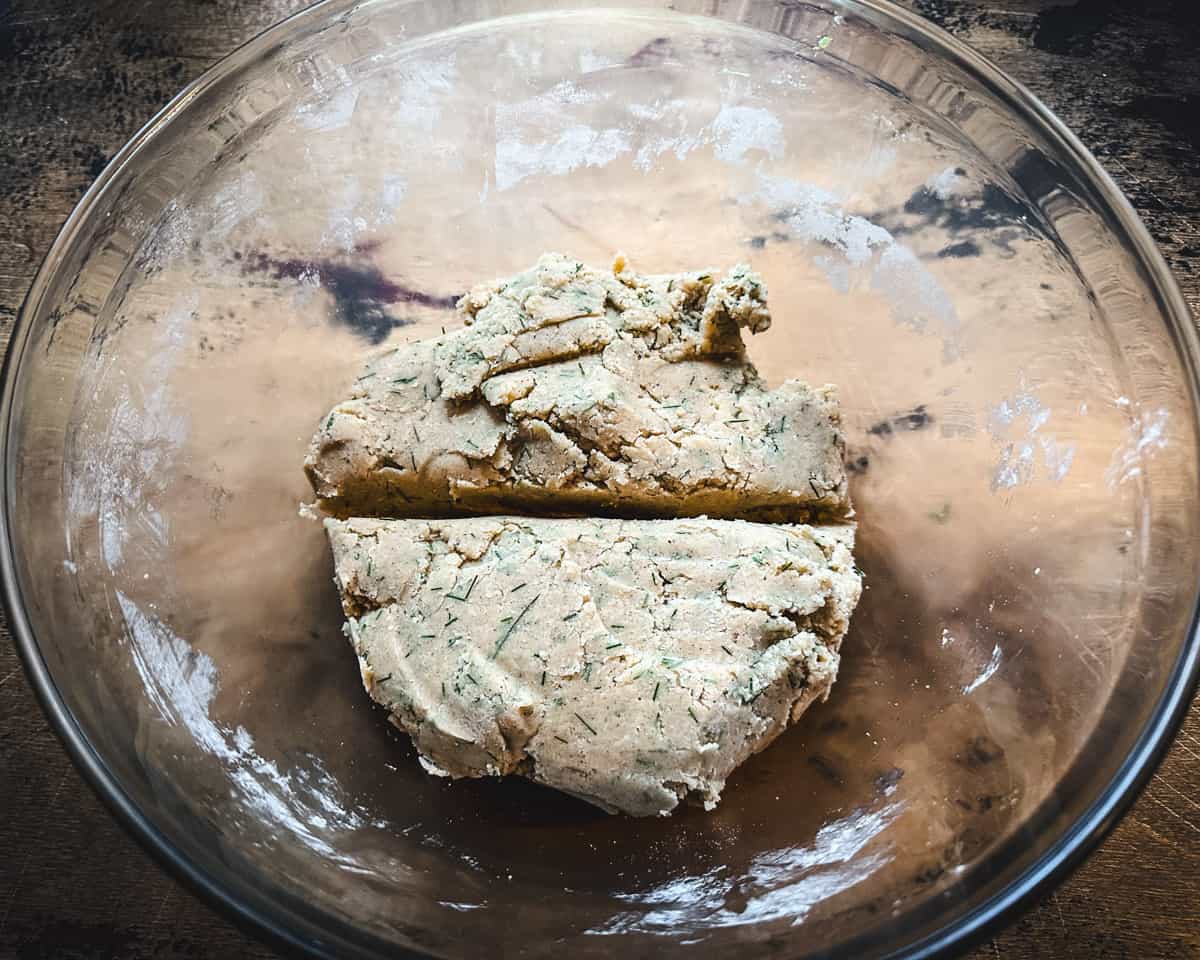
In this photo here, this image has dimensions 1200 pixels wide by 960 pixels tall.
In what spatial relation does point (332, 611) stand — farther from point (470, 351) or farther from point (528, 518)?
point (470, 351)

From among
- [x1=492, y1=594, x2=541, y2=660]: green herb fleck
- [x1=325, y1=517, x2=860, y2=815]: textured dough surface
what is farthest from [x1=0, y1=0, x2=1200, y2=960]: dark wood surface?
[x1=492, y1=594, x2=541, y2=660]: green herb fleck

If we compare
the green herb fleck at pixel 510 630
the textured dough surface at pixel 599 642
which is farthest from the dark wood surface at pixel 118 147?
the green herb fleck at pixel 510 630

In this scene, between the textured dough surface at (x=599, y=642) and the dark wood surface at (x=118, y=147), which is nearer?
the textured dough surface at (x=599, y=642)

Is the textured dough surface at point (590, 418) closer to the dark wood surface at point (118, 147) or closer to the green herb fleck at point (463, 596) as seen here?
the green herb fleck at point (463, 596)

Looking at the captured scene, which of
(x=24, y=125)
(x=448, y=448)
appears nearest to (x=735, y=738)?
(x=448, y=448)

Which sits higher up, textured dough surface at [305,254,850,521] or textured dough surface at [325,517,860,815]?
textured dough surface at [305,254,850,521]

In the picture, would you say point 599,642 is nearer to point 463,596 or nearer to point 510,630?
point 510,630

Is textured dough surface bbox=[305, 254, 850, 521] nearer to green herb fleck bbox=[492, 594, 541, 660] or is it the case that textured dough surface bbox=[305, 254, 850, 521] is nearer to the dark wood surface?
green herb fleck bbox=[492, 594, 541, 660]

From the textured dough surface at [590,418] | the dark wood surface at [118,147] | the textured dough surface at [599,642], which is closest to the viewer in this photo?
the textured dough surface at [599,642]

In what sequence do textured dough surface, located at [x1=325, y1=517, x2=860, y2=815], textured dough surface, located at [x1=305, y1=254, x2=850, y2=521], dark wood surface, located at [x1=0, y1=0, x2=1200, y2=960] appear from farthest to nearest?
1. dark wood surface, located at [x1=0, y1=0, x2=1200, y2=960]
2. textured dough surface, located at [x1=305, y1=254, x2=850, y2=521]
3. textured dough surface, located at [x1=325, y1=517, x2=860, y2=815]
